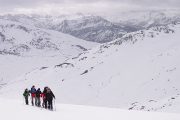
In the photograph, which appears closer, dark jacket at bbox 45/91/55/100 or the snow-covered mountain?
dark jacket at bbox 45/91/55/100

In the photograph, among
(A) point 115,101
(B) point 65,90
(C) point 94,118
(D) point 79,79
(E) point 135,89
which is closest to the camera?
(C) point 94,118

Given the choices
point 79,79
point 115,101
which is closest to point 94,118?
point 115,101

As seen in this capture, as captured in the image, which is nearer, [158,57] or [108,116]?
[108,116]

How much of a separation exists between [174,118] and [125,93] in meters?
107

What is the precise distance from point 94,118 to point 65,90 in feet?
417

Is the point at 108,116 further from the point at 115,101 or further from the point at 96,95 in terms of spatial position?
the point at 96,95

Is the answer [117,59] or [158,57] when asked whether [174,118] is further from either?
[117,59]

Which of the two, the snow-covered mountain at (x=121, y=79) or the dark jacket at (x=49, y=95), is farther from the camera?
the snow-covered mountain at (x=121, y=79)

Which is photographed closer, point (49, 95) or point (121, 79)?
point (49, 95)

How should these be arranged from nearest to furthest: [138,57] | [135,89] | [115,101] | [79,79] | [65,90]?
[115,101] → [135,89] → [65,90] → [79,79] → [138,57]

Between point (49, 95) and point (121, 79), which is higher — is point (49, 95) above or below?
above

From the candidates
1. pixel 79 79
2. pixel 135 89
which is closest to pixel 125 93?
pixel 135 89

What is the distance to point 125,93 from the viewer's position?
135 meters

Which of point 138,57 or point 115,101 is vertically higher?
point 138,57
